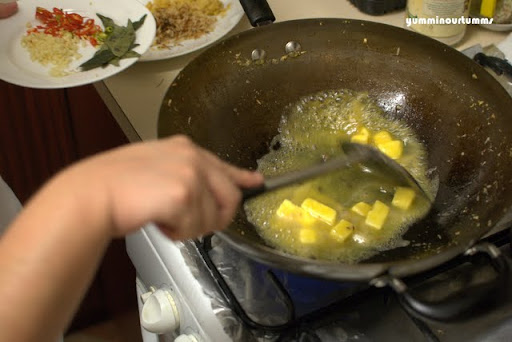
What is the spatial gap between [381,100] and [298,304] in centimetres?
30

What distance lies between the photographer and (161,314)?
733 millimetres

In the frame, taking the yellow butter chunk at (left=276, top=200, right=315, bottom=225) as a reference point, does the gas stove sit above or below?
below

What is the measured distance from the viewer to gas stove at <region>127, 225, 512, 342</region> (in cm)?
64

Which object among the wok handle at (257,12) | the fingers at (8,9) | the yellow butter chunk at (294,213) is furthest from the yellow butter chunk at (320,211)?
the fingers at (8,9)

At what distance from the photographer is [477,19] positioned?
1.00 m

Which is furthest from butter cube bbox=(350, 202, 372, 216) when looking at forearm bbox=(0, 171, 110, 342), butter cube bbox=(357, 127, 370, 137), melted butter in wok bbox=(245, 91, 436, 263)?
forearm bbox=(0, 171, 110, 342)

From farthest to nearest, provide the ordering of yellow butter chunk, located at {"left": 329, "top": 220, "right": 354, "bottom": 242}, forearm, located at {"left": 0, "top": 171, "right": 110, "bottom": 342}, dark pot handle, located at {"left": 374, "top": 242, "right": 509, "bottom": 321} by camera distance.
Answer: yellow butter chunk, located at {"left": 329, "top": 220, "right": 354, "bottom": 242} < dark pot handle, located at {"left": 374, "top": 242, "right": 509, "bottom": 321} < forearm, located at {"left": 0, "top": 171, "right": 110, "bottom": 342}

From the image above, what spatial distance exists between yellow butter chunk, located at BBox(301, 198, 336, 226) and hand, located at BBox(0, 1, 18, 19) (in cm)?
57

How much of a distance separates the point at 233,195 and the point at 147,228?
1.02 feet

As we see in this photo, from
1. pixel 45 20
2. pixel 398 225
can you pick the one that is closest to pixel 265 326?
pixel 398 225

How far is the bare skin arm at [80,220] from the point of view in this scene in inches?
16.1

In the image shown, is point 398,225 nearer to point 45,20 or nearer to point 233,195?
point 233,195

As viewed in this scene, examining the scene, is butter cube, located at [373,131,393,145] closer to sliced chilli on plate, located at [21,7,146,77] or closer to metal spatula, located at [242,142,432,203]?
metal spatula, located at [242,142,432,203]

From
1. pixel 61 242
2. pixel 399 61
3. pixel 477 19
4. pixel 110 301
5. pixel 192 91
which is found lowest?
pixel 110 301
